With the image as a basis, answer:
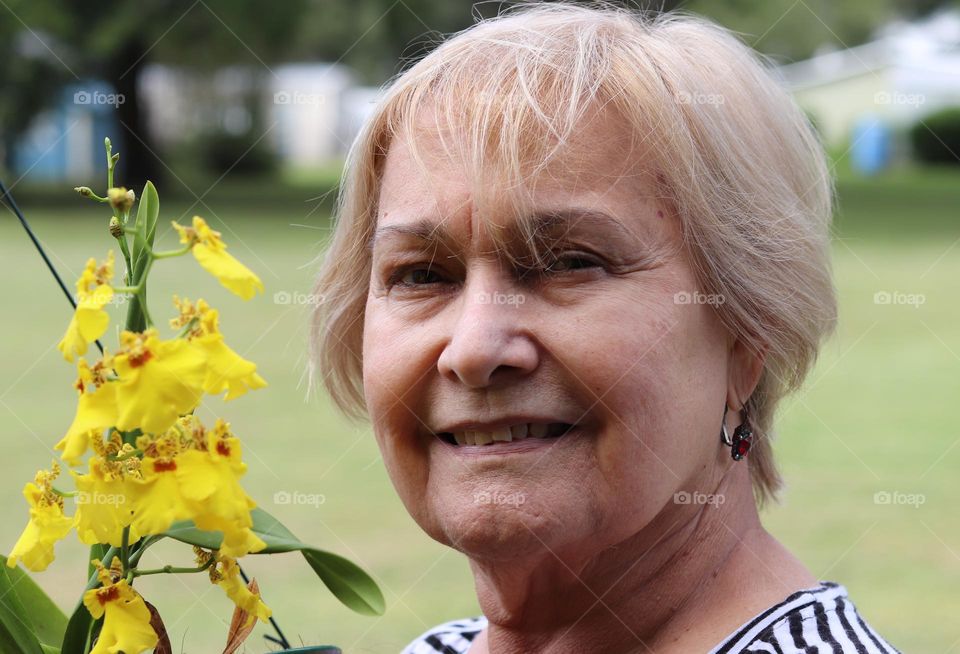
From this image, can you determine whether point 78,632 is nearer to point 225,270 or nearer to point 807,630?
point 225,270

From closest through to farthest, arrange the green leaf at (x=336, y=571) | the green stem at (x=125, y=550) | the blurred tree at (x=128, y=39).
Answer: the green stem at (x=125, y=550) < the green leaf at (x=336, y=571) < the blurred tree at (x=128, y=39)

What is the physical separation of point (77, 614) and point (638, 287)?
33.5 inches

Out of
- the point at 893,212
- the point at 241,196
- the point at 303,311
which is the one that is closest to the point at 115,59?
the point at 241,196

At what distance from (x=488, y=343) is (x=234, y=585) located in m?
0.48

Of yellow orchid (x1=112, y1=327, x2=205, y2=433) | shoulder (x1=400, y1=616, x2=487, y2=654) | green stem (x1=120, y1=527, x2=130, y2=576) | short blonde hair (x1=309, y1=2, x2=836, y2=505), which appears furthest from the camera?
shoulder (x1=400, y1=616, x2=487, y2=654)

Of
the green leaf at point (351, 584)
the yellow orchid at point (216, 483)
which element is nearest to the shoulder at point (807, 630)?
the green leaf at point (351, 584)

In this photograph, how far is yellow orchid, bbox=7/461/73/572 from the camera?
4.06 ft

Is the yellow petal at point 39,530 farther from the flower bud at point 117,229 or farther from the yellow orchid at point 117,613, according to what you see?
the flower bud at point 117,229

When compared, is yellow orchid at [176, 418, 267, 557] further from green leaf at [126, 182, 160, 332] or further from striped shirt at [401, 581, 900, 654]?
striped shirt at [401, 581, 900, 654]

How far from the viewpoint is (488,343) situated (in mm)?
1577

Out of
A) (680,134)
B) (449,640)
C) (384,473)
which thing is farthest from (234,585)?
(384,473)

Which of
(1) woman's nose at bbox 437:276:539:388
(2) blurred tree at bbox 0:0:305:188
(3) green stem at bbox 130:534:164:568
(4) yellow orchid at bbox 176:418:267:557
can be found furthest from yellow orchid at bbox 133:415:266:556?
(2) blurred tree at bbox 0:0:305:188

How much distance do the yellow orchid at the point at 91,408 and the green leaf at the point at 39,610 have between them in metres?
0.34

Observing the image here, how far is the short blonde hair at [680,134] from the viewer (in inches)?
67.3
